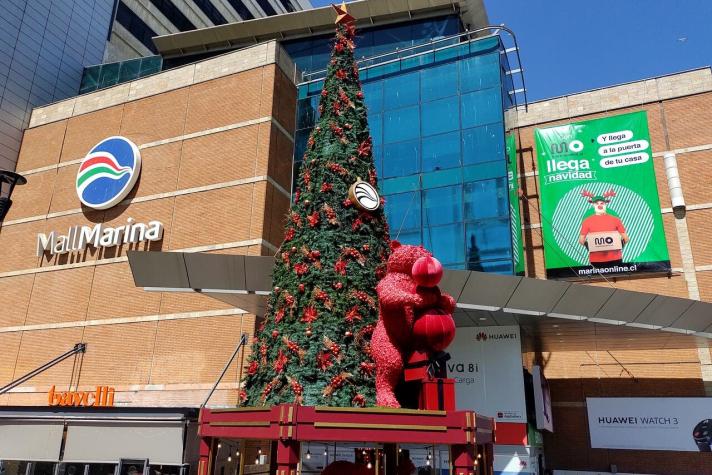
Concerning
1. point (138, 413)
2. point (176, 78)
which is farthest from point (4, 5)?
point (138, 413)

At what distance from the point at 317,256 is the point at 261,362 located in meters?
1.96

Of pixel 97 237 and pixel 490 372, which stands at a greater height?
pixel 97 237

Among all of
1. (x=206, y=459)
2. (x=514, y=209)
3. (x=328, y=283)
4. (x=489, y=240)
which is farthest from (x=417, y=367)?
(x=514, y=209)

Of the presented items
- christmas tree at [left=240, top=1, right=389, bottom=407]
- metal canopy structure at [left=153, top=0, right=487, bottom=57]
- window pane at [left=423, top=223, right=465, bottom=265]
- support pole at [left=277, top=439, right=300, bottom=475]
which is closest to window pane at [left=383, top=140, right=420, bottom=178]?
window pane at [left=423, top=223, right=465, bottom=265]

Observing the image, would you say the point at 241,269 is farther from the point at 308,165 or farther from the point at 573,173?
the point at 573,173

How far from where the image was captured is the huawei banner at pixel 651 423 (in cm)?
2014

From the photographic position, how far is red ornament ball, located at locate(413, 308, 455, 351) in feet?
27.4

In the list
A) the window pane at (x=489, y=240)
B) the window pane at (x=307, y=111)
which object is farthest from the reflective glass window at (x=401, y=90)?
the window pane at (x=489, y=240)

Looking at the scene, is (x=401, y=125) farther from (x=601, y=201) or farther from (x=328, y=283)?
(x=328, y=283)

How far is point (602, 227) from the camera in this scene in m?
23.6

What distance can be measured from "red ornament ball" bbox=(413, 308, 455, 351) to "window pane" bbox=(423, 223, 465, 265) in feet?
43.6

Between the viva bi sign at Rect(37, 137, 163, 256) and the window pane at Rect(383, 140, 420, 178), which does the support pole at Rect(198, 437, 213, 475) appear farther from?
the window pane at Rect(383, 140, 420, 178)

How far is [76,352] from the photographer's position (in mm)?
22297

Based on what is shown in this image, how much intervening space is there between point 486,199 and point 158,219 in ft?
→ 44.7
